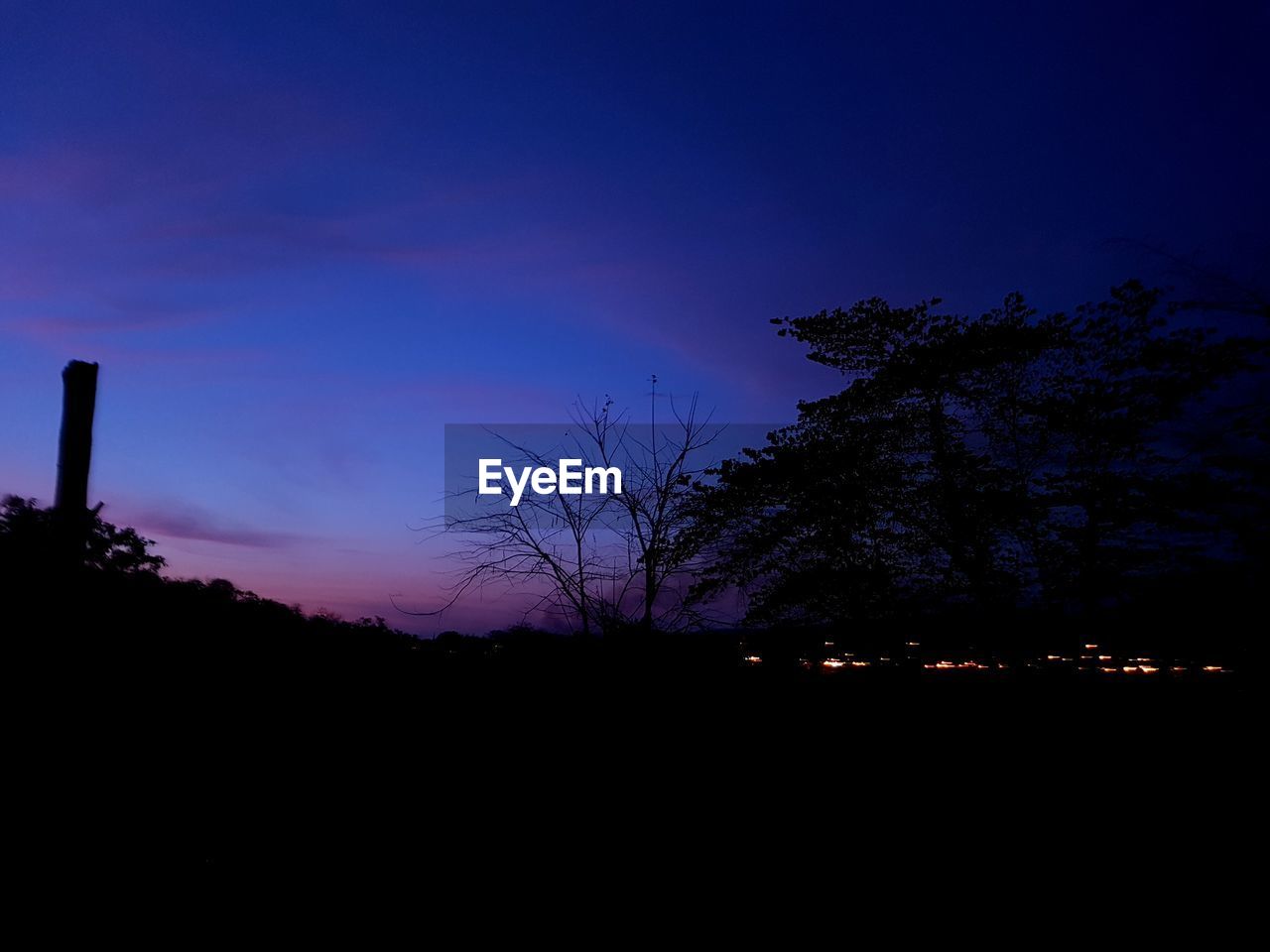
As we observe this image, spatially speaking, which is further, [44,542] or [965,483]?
[965,483]

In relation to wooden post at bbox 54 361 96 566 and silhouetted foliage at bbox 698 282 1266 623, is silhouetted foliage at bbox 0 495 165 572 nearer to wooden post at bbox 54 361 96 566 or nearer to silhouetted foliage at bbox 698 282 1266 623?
wooden post at bbox 54 361 96 566

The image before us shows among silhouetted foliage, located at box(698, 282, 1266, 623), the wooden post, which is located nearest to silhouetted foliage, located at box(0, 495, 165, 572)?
the wooden post

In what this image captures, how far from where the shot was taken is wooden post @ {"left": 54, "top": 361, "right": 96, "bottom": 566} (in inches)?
183

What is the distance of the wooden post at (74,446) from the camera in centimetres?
464

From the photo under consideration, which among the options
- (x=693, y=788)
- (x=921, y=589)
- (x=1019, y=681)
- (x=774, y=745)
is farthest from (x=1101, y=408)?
(x=693, y=788)

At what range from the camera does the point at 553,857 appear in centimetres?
372

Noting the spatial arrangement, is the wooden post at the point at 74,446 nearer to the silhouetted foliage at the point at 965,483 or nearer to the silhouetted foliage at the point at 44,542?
the silhouetted foliage at the point at 44,542

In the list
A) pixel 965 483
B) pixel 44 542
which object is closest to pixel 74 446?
pixel 44 542

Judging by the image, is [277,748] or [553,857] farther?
[277,748]

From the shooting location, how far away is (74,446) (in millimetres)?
4688

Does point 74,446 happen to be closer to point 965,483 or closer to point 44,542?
point 44,542

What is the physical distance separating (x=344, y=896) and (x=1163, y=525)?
12.0 m

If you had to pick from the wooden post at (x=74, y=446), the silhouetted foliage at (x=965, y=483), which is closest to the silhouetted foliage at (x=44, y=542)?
the wooden post at (x=74, y=446)

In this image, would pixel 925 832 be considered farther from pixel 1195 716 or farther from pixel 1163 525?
pixel 1163 525
